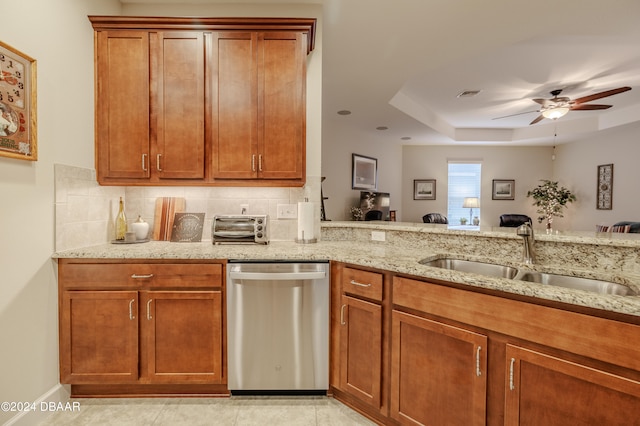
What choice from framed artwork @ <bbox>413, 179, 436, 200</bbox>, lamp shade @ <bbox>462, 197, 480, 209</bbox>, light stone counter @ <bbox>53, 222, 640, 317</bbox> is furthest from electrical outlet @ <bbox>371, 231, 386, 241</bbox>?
lamp shade @ <bbox>462, 197, 480, 209</bbox>

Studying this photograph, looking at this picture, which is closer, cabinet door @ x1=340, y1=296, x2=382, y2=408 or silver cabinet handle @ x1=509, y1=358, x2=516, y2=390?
silver cabinet handle @ x1=509, y1=358, x2=516, y2=390

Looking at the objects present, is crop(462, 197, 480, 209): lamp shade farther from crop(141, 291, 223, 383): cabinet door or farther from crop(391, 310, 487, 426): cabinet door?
crop(141, 291, 223, 383): cabinet door

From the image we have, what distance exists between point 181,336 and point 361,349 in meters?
1.10

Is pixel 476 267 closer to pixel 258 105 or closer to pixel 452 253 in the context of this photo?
pixel 452 253

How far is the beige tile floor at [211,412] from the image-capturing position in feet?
5.58

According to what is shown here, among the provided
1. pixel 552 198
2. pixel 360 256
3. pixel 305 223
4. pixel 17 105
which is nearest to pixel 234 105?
pixel 305 223

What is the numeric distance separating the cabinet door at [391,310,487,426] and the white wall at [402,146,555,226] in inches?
244

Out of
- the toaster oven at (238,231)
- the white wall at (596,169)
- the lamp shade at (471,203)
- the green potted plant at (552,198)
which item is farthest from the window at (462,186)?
the toaster oven at (238,231)

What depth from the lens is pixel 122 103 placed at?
212 centimetres

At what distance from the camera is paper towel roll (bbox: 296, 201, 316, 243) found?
2230mm

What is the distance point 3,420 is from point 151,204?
1.48m

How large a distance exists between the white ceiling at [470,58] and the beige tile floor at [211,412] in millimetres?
2860

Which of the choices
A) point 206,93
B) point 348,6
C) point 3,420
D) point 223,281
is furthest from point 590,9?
point 3,420

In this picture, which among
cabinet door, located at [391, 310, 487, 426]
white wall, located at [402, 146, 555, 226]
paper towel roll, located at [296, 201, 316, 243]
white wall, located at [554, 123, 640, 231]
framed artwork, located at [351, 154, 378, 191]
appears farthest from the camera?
white wall, located at [402, 146, 555, 226]
